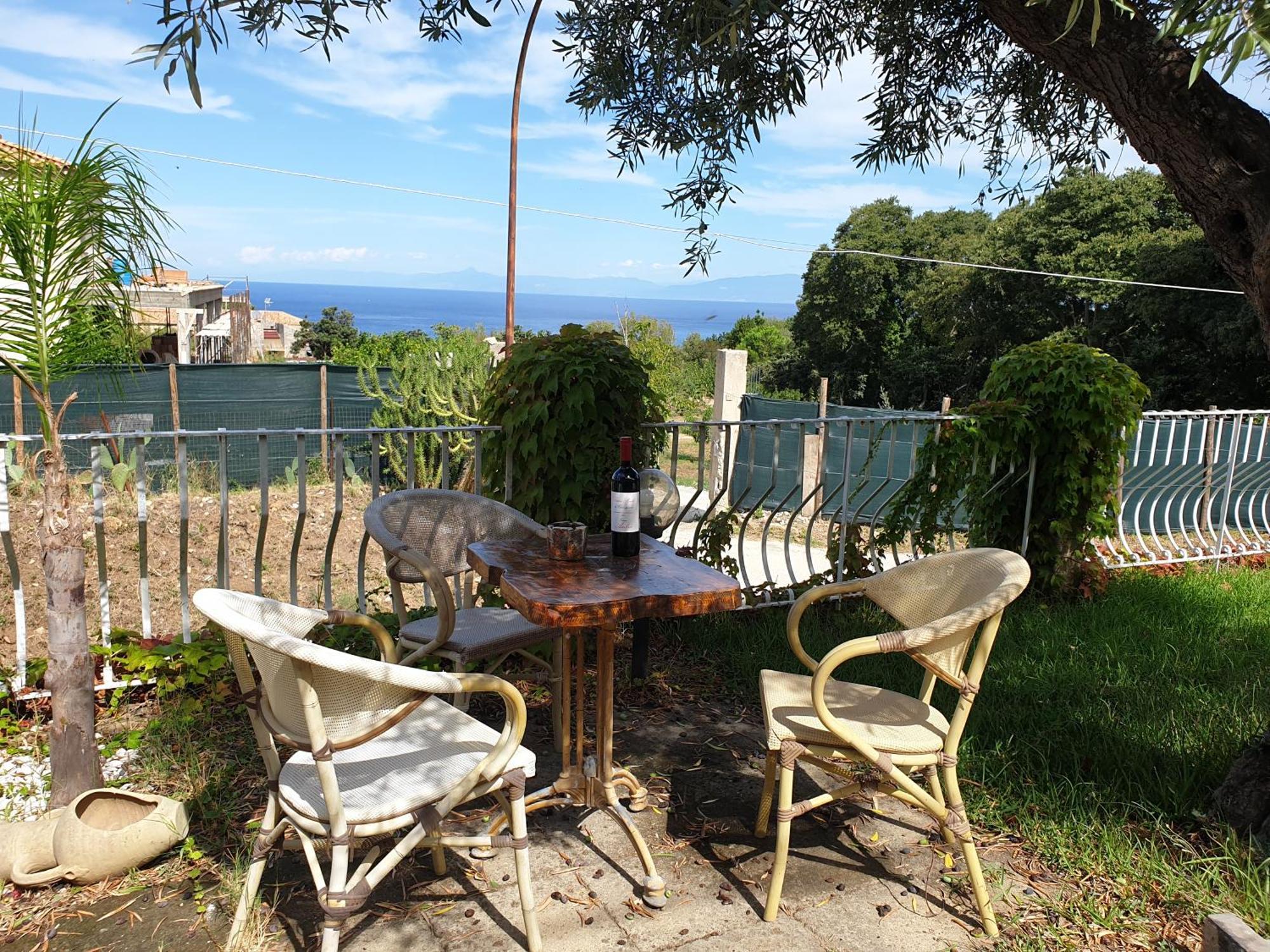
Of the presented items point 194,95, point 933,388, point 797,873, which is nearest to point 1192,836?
point 797,873

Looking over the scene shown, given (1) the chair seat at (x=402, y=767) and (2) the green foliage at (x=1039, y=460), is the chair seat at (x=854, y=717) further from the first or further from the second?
(2) the green foliage at (x=1039, y=460)

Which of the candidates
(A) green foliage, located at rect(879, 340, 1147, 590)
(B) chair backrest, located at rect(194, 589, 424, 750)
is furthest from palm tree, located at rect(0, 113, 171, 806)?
(A) green foliage, located at rect(879, 340, 1147, 590)

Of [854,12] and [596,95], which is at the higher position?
[854,12]

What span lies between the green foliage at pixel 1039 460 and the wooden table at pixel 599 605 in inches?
96.5

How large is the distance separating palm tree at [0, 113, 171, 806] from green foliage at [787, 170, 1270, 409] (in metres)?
14.8

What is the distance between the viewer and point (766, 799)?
2682mm

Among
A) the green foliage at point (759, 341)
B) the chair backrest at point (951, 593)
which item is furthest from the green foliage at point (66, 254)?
the green foliage at point (759, 341)

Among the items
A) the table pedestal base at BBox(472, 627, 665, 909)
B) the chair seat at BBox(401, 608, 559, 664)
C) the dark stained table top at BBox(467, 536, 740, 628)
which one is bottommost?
the table pedestal base at BBox(472, 627, 665, 909)

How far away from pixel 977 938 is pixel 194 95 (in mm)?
2718

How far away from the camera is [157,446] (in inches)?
459

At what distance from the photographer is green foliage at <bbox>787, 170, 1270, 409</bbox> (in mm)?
18672

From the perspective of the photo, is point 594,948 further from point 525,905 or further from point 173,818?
point 173,818

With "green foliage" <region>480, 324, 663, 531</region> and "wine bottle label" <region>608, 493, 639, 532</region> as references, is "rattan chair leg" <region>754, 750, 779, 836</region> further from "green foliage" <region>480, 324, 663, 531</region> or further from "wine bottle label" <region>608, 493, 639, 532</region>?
"green foliage" <region>480, 324, 663, 531</region>

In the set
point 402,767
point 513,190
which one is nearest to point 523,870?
point 402,767
